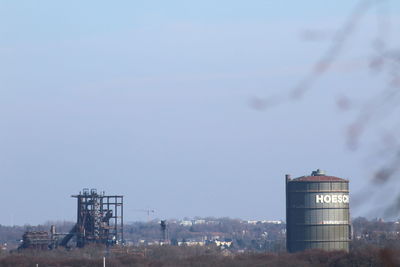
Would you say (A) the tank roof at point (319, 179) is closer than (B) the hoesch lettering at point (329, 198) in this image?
No

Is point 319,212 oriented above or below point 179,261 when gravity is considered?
above

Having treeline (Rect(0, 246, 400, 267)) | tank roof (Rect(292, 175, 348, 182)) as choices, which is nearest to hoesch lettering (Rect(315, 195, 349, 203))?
tank roof (Rect(292, 175, 348, 182))

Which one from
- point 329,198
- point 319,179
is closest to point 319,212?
point 329,198

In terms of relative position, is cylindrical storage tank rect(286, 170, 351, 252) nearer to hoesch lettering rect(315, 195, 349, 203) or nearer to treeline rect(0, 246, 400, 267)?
hoesch lettering rect(315, 195, 349, 203)

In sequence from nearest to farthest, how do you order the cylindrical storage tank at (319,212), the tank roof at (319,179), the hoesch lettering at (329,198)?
the cylindrical storage tank at (319,212)
the hoesch lettering at (329,198)
the tank roof at (319,179)

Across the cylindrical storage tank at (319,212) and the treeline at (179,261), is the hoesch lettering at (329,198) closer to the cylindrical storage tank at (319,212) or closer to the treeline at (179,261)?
the cylindrical storage tank at (319,212)

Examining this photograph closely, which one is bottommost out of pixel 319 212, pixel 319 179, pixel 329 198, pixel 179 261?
pixel 179 261

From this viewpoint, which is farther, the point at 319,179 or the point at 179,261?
the point at 179,261

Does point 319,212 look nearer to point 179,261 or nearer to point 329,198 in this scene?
point 329,198

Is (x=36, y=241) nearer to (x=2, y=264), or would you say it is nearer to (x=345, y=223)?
(x=2, y=264)

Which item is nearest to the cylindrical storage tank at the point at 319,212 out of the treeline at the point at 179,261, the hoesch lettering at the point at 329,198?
the hoesch lettering at the point at 329,198
